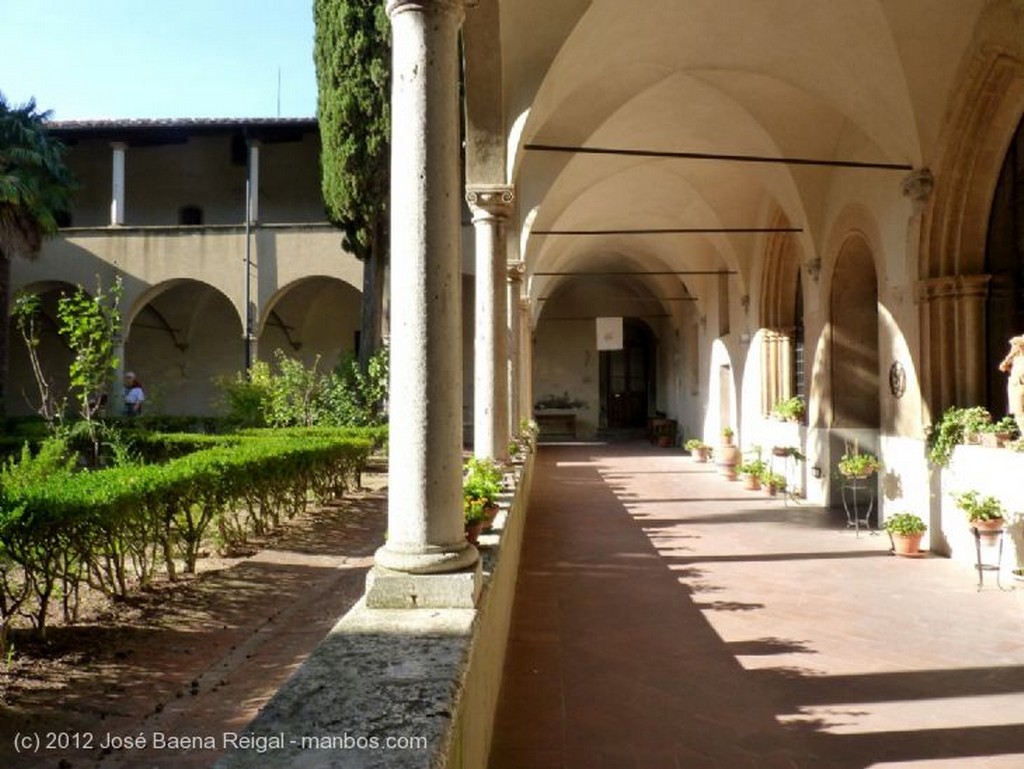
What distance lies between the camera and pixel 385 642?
2312mm

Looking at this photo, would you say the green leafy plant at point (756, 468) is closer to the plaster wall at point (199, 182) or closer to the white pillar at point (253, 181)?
the white pillar at point (253, 181)

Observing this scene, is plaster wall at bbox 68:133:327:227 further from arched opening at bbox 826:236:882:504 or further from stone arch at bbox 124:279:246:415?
arched opening at bbox 826:236:882:504

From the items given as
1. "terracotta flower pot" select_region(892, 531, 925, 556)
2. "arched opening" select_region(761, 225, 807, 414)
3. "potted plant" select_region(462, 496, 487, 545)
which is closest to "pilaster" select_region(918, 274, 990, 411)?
"terracotta flower pot" select_region(892, 531, 925, 556)

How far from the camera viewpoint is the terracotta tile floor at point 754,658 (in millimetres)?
3246

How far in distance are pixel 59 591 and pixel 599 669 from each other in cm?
358

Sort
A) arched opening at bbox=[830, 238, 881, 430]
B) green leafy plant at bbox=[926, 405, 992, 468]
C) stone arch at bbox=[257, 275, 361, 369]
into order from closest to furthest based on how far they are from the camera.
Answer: green leafy plant at bbox=[926, 405, 992, 468] < arched opening at bbox=[830, 238, 881, 430] < stone arch at bbox=[257, 275, 361, 369]

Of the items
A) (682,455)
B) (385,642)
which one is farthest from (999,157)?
(682,455)

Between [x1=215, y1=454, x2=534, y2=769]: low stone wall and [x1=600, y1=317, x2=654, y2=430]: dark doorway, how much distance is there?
2269 cm

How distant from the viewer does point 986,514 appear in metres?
5.98

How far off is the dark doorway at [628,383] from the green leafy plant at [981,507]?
1907cm

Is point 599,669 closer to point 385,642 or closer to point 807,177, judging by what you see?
point 385,642

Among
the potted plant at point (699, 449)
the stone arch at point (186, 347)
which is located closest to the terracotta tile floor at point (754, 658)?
the potted plant at point (699, 449)

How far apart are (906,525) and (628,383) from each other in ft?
60.1

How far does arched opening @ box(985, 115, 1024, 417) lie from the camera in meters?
7.00
